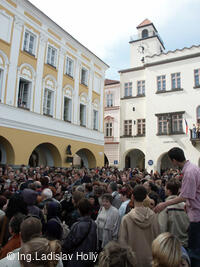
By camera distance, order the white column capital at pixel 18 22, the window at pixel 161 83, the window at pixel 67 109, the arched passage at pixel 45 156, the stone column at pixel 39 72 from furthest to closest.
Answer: the window at pixel 161 83 → the window at pixel 67 109 → the arched passage at pixel 45 156 → the stone column at pixel 39 72 → the white column capital at pixel 18 22

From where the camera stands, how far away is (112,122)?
28.6m

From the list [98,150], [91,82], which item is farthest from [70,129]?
[91,82]

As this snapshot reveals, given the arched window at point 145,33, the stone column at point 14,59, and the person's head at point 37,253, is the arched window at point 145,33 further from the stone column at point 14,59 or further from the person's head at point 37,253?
the person's head at point 37,253

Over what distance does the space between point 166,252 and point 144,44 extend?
3441 cm

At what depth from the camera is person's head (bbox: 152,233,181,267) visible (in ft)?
6.07

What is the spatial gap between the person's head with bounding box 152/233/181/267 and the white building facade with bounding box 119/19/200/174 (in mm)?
→ 22088

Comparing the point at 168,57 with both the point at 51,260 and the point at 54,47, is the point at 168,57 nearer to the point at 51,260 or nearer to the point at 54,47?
the point at 54,47

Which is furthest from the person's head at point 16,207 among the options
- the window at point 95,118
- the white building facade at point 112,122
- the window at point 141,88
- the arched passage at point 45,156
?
the window at point 141,88

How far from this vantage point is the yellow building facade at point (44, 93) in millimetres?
14492

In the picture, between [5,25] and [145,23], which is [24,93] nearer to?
[5,25]

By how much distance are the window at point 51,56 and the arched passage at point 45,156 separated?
6445 mm

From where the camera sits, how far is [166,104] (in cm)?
2525

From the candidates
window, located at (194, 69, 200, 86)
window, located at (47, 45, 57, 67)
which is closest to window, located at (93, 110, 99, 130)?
window, located at (47, 45, 57, 67)

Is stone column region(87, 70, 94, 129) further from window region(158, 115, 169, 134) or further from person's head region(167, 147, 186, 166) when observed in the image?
person's head region(167, 147, 186, 166)
